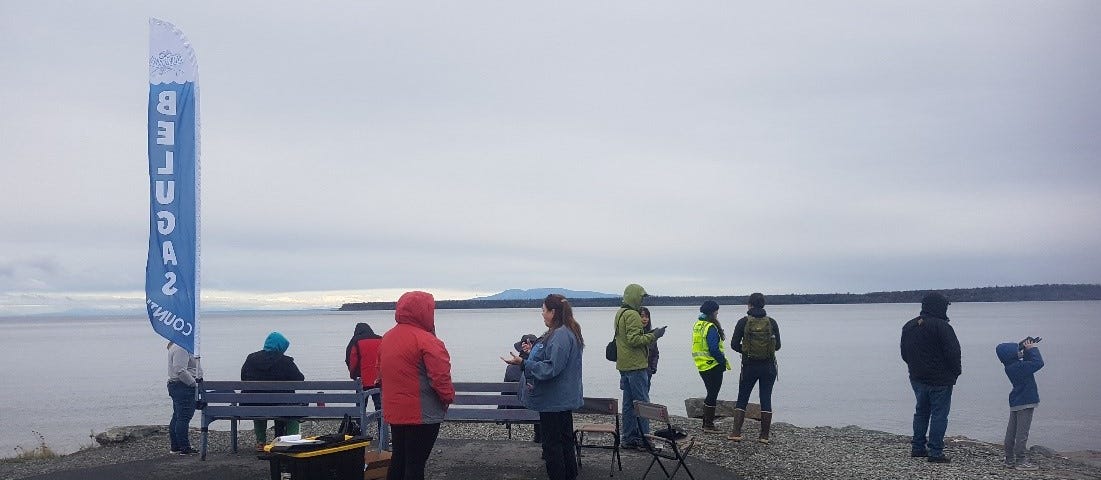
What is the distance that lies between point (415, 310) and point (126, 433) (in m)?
6.63

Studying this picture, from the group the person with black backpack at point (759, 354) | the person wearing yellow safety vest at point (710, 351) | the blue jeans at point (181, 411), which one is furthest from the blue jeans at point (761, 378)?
the blue jeans at point (181, 411)

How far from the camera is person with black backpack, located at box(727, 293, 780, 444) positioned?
9.80m

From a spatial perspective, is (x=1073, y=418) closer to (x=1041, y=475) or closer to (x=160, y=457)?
(x=1041, y=475)

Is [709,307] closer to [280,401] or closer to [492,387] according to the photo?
[492,387]

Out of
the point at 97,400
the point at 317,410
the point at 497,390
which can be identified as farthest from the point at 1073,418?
the point at 97,400

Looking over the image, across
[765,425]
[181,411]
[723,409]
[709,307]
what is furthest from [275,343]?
[723,409]

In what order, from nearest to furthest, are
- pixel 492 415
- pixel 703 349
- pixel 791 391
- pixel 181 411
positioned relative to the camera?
pixel 492 415
pixel 181 411
pixel 703 349
pixel 791 391

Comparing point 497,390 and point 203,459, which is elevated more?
point 497,390

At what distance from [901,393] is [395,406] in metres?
22.4

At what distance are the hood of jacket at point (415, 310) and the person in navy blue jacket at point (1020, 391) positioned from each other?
608 cm

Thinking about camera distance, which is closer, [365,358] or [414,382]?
[414,382]

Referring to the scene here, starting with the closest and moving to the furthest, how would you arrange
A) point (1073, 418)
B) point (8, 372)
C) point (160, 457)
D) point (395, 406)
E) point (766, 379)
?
point (395, 406), point (160, 457), point (766, 379), point (1073, 418), point (8, 372)

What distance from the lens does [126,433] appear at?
1089cm

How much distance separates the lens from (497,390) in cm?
848
